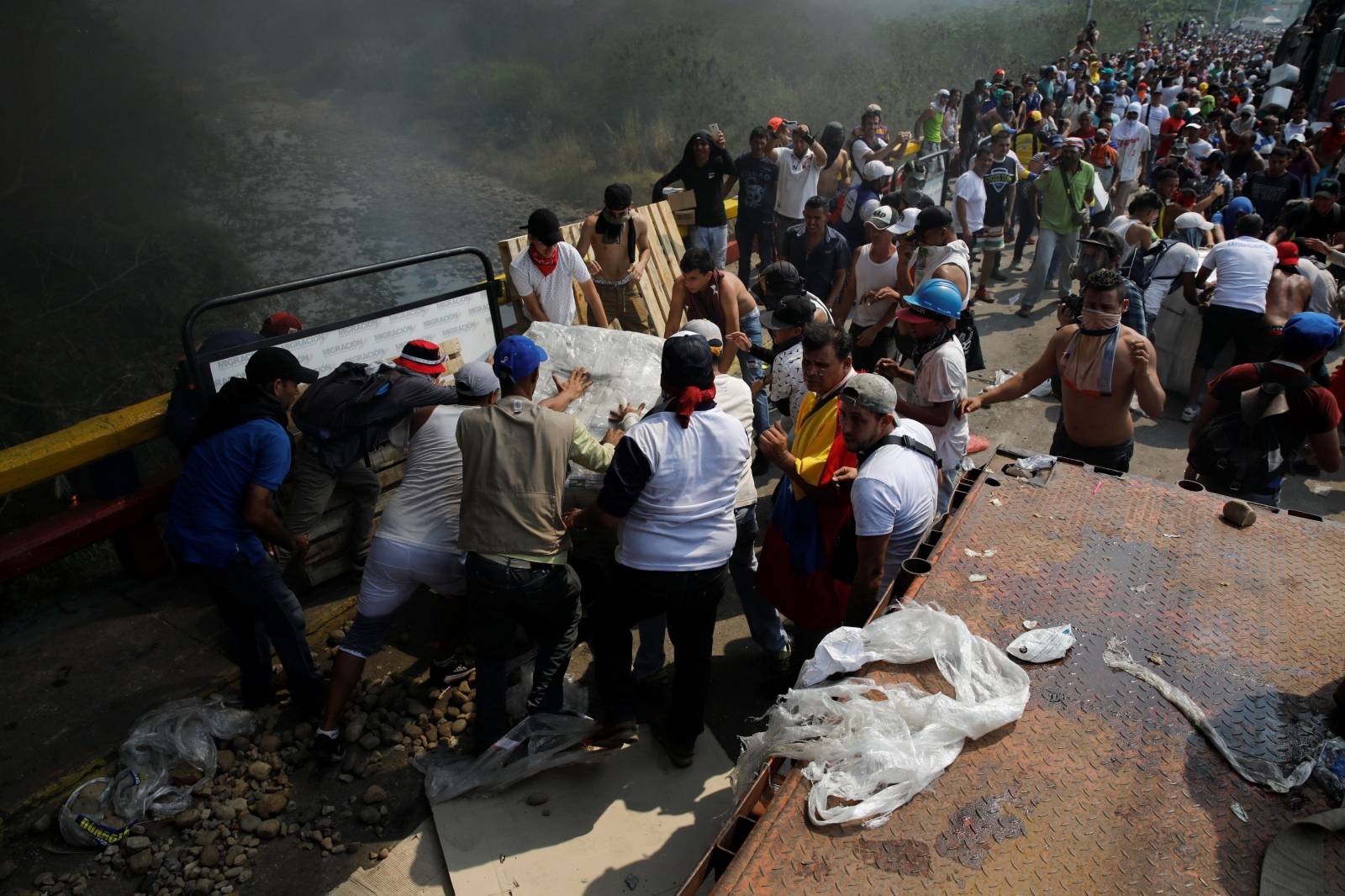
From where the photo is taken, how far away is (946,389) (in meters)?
4.11

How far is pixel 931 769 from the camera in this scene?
78.5 inches

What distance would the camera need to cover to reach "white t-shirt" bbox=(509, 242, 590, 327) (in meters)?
5.78

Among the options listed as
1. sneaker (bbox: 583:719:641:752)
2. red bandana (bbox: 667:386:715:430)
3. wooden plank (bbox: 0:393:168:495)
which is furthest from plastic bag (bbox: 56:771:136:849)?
red bandana (bbox: 667:386:715:430)

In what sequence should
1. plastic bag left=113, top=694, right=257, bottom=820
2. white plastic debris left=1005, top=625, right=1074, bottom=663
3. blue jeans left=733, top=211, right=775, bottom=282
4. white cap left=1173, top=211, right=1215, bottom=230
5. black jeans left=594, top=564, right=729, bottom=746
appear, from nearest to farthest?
white plastic debris left=1005, top=625, right=1074, bottom=663 → black jeans left=594, top=564, right=729, bottom=746 → plastic bag left=113, top=694, right=257, bottom=820 → white cap left=1173, top=211, right=1215, bottom=230 → blue jeans left=733, top=211, right=775, bottom=282

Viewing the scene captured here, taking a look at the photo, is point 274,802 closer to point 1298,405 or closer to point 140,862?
point 140,862

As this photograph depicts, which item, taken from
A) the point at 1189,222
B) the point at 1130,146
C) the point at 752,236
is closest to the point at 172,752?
the point at 752,236

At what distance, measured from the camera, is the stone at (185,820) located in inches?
136

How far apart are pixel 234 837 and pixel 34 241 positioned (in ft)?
41.9

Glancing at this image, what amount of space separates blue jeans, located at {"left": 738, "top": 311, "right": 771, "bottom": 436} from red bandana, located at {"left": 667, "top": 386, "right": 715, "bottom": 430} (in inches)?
81.3

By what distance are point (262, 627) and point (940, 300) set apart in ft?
11.5

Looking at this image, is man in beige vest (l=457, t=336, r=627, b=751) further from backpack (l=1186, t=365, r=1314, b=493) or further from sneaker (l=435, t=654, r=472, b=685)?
backpack (l=1186, t=365, r=1314, b=493)

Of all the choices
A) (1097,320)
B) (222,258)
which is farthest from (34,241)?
(1097,320)

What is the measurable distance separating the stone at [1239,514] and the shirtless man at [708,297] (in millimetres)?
3238

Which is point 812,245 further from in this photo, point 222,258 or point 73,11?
point 73,11
